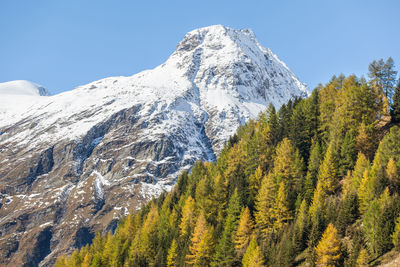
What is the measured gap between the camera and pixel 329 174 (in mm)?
71375

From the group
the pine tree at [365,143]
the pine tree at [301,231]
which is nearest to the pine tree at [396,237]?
the pine tree at [301,231]

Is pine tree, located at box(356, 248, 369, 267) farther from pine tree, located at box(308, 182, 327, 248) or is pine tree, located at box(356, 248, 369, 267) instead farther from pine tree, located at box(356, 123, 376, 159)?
pine tree, located at box(356, 123, 376, 159)

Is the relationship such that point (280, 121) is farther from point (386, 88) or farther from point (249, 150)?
point (386, 88)

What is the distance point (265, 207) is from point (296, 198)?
21.1 ft

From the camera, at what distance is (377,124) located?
82.3 metres

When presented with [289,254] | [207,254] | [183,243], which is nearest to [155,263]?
[183,243]

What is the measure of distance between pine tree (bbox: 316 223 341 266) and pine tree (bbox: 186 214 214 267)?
24485mm

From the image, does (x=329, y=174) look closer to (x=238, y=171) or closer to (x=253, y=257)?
(x=253, y=257)

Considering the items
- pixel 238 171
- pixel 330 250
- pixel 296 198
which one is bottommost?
pixel 330 250

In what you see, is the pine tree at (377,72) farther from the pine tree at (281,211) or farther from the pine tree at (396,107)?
the pine tree at (281,211)

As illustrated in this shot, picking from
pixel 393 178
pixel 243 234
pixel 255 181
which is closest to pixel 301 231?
pixel 243 234

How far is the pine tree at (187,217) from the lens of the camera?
83713mm

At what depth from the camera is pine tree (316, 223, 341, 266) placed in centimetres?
5397

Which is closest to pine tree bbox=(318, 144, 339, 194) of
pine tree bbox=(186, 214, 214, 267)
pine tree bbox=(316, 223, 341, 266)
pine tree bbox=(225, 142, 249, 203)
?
pine tree bbox=(316, 223, 341, 266)
